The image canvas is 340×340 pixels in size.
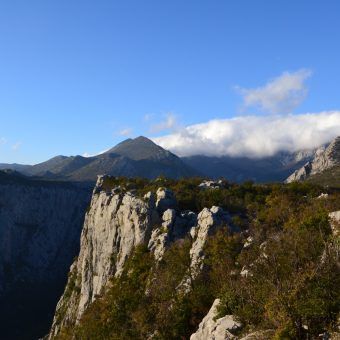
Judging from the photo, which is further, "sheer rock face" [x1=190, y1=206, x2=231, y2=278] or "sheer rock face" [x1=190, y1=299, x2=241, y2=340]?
"sheer rock face" [x1=190, y1=206, x2=231, y2=278]

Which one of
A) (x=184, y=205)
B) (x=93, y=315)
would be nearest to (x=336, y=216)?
(x=184, y=205)

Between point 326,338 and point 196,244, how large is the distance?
108ft

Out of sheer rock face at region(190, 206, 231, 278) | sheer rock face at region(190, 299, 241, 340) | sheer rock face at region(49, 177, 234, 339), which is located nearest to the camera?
sheer rock face at region(190, 299, 241, 340)

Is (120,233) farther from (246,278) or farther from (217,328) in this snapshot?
(217,328)

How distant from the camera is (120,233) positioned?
81438 millimetres

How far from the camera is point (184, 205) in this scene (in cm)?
7656

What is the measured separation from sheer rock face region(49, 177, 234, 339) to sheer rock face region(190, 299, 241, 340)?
47.7 ft

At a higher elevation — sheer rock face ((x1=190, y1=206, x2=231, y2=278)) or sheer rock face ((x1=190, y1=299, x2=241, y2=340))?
sheer rock face ((x1=190, y1=206, x2=231, y2=278))

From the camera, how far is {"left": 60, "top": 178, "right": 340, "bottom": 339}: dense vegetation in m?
30.4

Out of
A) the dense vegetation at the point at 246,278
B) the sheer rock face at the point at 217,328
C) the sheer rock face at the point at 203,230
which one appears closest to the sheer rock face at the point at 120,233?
the sheer rock face at the point at 203,230

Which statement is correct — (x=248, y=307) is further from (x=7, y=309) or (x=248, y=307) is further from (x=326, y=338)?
(x=7, y=309)

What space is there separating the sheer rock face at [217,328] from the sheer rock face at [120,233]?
14529 mm

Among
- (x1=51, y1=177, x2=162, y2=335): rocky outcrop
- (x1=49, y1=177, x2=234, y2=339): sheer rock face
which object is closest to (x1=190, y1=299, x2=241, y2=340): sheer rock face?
(x1=49, y1=177, x2=234, y2=339): sheer rock face

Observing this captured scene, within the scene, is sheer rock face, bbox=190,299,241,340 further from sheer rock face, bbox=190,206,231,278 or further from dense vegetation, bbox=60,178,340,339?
sheer rock face, bbox=190,206,231,278
